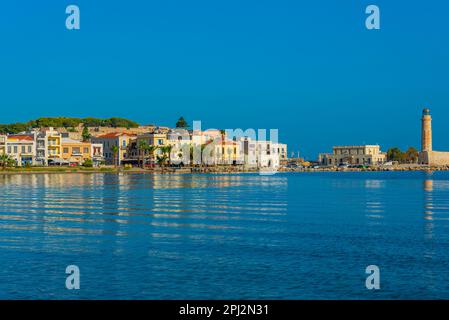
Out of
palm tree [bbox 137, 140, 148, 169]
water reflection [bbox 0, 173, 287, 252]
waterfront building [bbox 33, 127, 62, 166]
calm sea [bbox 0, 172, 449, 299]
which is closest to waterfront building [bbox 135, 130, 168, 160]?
palm tree [bbox 137, 140, 148, 169]

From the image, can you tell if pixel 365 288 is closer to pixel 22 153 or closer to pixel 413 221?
pixel 413 221

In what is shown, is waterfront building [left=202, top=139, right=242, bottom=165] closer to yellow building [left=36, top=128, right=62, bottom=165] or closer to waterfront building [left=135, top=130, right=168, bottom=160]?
waterfront building [left=135, top=130, right=168, bottom=160]

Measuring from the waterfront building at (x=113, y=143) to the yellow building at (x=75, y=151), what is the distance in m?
9.15

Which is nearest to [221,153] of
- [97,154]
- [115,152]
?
[115,152]

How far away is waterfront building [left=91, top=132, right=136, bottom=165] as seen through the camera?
5325 inches

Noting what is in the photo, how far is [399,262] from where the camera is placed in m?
20.3

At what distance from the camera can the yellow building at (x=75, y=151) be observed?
4845 inches

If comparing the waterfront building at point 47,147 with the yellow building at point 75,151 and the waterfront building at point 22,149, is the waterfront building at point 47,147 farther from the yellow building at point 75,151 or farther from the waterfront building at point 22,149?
the yellow building at point 75,151

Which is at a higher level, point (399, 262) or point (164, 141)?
point (164, 141)

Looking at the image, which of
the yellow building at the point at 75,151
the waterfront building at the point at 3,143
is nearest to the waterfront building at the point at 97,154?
the yellow building at the point at 75,151

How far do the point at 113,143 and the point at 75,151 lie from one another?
1362cm

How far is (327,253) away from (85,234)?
10410 mm
